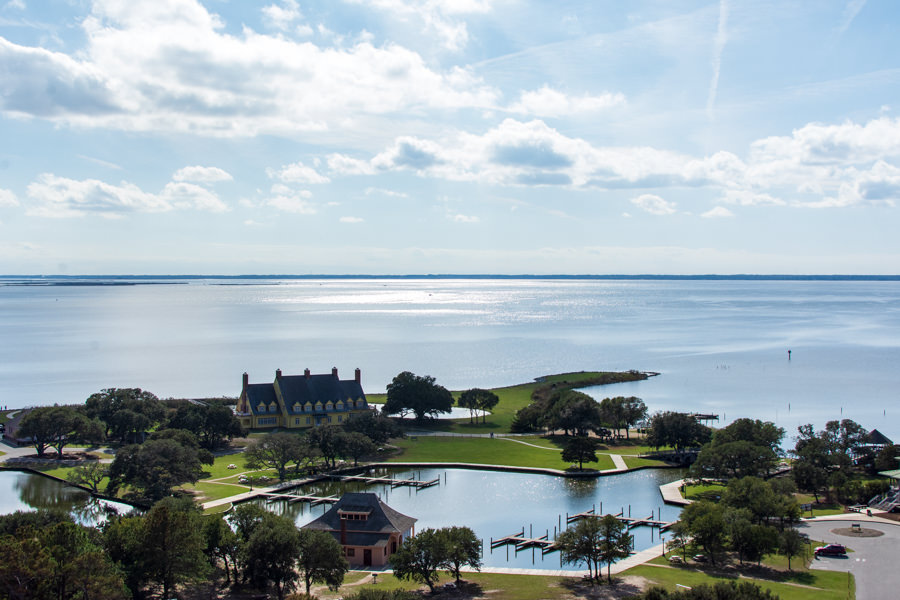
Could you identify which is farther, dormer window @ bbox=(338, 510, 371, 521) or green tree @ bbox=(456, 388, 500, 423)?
green tree @ bbox=(456, 388, 500, 423)

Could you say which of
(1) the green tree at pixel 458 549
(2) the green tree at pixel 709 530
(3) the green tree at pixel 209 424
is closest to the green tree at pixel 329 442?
(3) the green tree at pixel 209 424

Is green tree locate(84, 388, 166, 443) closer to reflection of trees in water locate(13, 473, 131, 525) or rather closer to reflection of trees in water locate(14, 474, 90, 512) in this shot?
reflection of trees in water locate(13, 473, 131, 525)

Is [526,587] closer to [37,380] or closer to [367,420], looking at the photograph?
[367,420]

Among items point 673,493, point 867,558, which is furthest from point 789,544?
point 673,493

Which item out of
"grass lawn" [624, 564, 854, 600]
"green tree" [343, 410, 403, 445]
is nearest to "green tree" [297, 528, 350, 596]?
"grass lawn" [624, 564, 854, 600]

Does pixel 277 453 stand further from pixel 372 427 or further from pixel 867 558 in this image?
pixel 867 558
